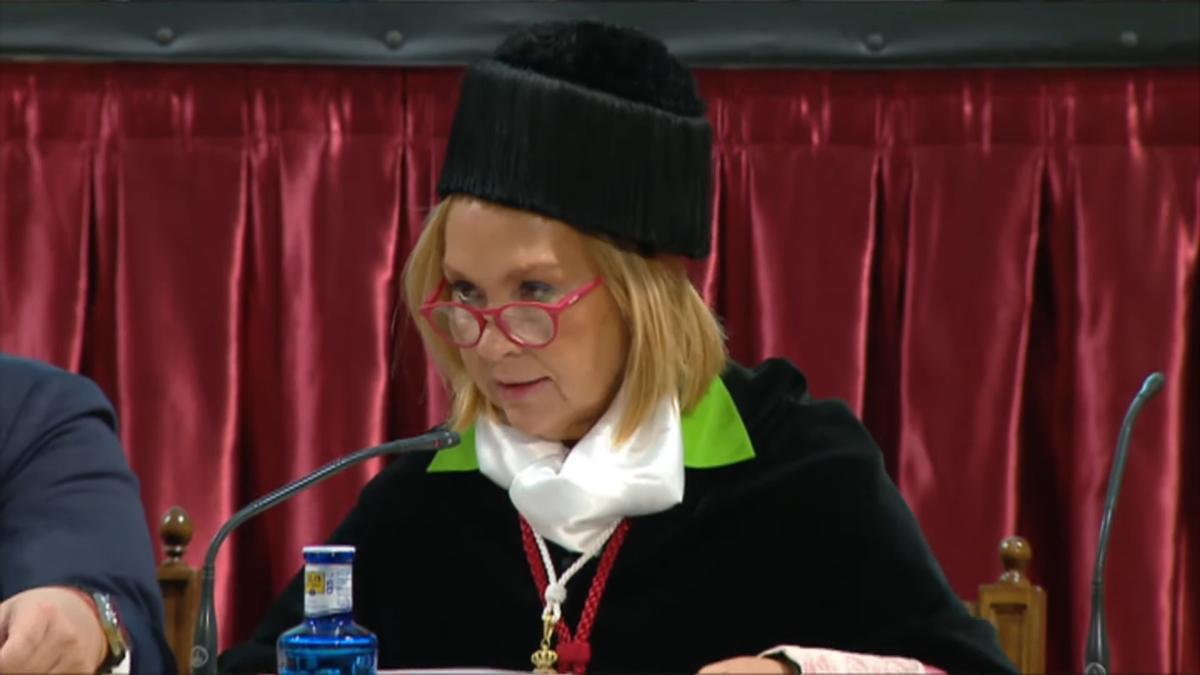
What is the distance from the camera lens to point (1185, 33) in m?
3.28

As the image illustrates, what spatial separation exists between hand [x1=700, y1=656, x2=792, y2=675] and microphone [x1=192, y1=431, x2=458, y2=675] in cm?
38

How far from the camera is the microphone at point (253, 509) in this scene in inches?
79.3

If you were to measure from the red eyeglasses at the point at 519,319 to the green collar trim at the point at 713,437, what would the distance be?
25cm

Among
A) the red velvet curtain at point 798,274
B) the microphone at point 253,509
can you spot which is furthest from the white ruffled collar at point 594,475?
the red velvet curtain at point 798,274

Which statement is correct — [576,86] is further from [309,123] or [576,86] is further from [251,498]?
[251,498]

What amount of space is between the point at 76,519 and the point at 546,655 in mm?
674

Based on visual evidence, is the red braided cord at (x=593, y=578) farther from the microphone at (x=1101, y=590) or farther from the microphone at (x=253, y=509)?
the microphone at (x=1101, y=590)

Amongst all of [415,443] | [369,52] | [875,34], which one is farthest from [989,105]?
[415,443]

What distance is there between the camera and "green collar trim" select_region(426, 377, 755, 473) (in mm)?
2473

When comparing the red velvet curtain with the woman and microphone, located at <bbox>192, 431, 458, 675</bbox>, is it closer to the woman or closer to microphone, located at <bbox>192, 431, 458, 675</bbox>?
the woman

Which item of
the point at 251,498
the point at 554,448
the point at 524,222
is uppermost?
the point at 524,222

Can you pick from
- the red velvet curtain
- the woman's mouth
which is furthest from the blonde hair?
the red velvet curtain

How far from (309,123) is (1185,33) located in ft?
4.96

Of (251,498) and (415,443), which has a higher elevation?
(415,443)
